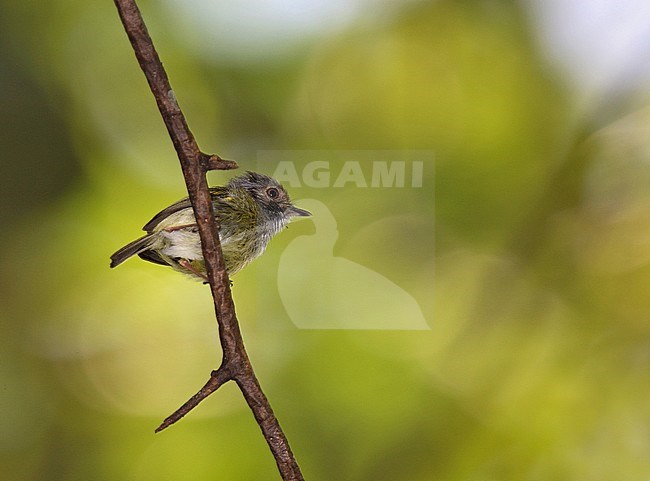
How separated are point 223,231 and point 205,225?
303 mm

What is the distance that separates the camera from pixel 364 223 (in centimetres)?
119

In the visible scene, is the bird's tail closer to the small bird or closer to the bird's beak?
the small bird

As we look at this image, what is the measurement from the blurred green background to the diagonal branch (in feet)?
1.65

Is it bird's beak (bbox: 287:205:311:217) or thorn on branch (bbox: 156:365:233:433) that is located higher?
bird's beak (bbox: 287:205:311:217)

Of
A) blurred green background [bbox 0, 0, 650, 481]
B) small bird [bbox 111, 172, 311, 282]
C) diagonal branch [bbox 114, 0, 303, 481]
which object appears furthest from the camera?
blurred green background [bbox 0, 0, 650, 481]

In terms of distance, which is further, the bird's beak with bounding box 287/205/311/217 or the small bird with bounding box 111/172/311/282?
the bird's beak with bounding box 287/205/311/217

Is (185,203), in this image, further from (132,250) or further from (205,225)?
(205,225)

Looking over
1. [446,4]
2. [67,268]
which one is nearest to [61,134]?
[67,268]

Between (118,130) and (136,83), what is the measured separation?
3.2 inches

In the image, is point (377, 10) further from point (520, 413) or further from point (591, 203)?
point (520, 413)

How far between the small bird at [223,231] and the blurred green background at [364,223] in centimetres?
18

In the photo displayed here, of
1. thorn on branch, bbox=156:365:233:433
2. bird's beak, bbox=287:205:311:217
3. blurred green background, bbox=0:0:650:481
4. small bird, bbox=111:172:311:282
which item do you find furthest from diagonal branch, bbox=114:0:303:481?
blurred green background, bbox=0:0:650:481

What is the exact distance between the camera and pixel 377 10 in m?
1.18

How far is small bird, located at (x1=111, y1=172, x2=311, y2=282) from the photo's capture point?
919 millimetres
